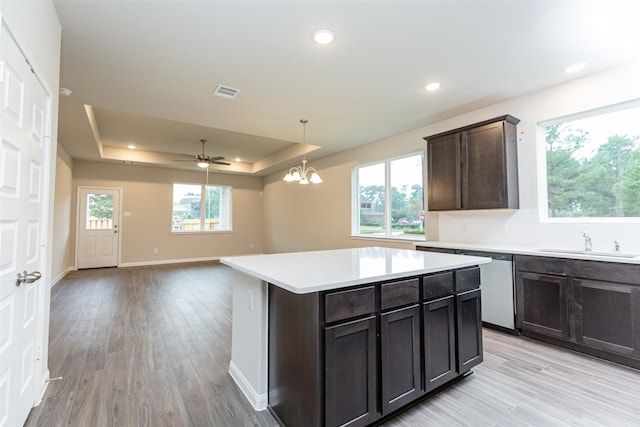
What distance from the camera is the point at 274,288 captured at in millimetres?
1873

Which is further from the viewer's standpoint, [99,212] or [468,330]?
[99,212]

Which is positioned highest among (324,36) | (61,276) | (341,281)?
(324,36)

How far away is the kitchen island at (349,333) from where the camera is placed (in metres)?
1.52

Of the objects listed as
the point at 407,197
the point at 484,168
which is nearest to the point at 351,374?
the point at 484,168

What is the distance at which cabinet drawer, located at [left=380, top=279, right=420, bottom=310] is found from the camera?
1.74 metres

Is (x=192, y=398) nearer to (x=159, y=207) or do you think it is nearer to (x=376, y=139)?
(x=376, y=139)

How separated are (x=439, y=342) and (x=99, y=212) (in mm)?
A: 8188

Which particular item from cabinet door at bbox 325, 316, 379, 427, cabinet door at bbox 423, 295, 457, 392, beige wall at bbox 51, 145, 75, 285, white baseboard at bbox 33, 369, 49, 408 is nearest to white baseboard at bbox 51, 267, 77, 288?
beige wall at bbox 51, 145, 75, 285

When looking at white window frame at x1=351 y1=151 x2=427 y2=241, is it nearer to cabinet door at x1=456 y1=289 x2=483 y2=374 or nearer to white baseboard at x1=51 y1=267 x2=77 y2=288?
cabinet door at x1=456 y1=289 x2=483 y2=374

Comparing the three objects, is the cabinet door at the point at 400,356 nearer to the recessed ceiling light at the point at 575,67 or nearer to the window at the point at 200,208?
the recessed ceiling light at the point at 575,67

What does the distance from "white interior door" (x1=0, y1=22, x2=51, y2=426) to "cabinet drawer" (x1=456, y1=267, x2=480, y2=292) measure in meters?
2.69

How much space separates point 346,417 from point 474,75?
321 centimetres

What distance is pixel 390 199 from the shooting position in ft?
17.0

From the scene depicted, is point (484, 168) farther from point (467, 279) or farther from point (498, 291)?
point (467, 279)
